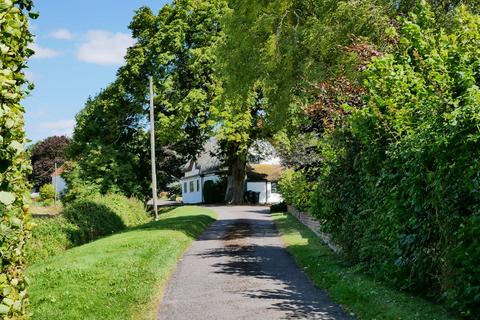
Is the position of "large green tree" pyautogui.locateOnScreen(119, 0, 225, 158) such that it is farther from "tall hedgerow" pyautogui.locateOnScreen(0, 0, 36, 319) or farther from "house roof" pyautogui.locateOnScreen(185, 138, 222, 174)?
"tall hedgerow" pyautogui.locateOnScreen(0, 0, 36, 319)

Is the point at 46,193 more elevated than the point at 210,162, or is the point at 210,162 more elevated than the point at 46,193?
the point at 210,162

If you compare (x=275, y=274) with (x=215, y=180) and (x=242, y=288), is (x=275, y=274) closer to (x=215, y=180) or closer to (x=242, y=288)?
(x=242, y=288)

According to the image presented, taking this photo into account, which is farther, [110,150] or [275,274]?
[110,150]

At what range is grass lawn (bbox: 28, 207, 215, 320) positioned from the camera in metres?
9.39

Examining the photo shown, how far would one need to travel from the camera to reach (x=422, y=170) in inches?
331

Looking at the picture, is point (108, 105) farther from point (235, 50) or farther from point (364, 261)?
point (364, 261)

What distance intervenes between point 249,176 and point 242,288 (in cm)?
5314

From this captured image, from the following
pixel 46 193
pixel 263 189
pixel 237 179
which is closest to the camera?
pixel 237 179

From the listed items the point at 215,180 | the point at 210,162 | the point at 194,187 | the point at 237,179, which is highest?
the point at 210,162

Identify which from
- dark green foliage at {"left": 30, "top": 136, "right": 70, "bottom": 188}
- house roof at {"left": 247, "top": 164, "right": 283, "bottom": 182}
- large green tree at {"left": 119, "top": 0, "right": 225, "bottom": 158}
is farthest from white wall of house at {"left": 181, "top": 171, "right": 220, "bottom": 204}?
dark green foliage at {"left": 30, "top": 136, "right": 70, "bottom": 188}

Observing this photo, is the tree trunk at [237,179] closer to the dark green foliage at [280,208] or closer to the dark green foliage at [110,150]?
the dark green foliage at [110,150]

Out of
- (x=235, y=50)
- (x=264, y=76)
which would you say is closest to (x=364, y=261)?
(x=264, y=76)

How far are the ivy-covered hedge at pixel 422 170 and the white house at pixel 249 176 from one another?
161ft

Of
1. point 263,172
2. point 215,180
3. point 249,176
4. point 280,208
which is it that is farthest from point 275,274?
point 263,172
